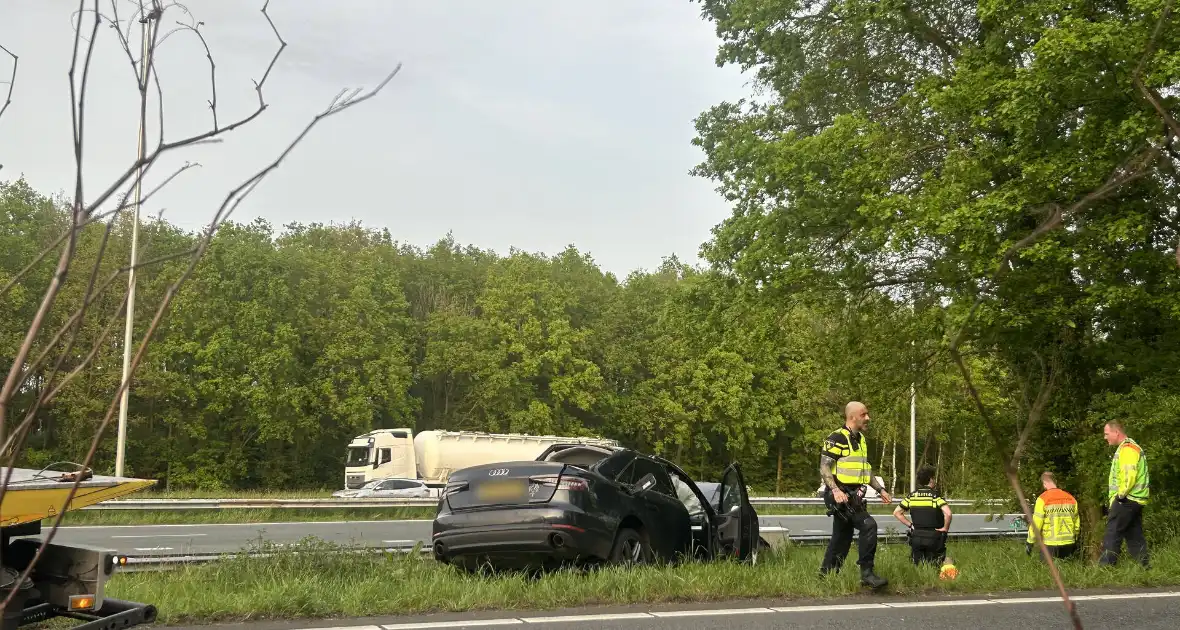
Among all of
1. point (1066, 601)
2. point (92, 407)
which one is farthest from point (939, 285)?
point (92, 407)

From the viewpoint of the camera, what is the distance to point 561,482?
9672 mm

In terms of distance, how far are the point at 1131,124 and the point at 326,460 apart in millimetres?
45304

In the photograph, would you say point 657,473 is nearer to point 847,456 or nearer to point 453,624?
point 847,456

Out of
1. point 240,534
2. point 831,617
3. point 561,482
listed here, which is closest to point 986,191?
point 561,482

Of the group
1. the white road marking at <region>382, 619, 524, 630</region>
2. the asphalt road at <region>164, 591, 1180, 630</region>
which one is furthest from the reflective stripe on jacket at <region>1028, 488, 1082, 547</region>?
the white road marking at <region>382, 619, 524, 630</region>

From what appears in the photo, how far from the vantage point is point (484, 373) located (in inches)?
2158

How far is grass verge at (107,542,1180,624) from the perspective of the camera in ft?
24.8

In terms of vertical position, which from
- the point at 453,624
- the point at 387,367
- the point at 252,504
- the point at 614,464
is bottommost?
the point at 252,504

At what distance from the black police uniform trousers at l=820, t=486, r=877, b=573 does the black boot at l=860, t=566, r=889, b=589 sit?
0.03m

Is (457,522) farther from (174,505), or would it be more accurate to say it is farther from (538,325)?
(538,325)

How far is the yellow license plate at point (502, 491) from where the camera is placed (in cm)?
971

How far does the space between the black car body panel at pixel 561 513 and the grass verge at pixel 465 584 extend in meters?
0.33

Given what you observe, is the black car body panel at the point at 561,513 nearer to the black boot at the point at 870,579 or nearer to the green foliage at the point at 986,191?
the black boot at the point at 870,579

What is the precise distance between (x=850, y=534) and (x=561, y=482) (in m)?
2.64
